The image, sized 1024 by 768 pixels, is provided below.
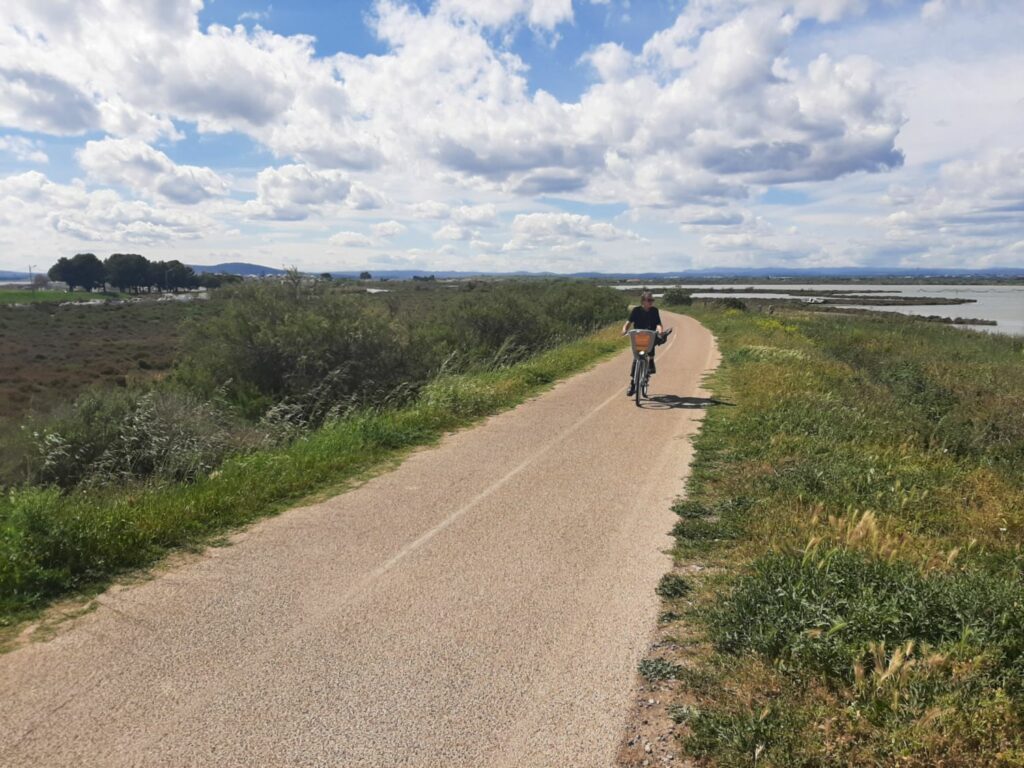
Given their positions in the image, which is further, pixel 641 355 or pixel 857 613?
pixel 641 355

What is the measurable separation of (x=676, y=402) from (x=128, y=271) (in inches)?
5331

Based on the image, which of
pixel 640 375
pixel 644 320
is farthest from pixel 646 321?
pixel 640 375

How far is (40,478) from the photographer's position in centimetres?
1064

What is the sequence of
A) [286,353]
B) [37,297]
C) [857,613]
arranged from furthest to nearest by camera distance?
1. [37,297]
2. [286,353]
3. [857,613]

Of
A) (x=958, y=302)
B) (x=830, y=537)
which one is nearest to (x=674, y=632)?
(x=830, y=537)

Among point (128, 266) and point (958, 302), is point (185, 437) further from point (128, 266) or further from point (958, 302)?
point (128, 266)

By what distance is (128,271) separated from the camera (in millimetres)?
123250

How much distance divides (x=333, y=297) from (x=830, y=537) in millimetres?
15336

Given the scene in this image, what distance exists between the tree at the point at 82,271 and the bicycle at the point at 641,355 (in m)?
141

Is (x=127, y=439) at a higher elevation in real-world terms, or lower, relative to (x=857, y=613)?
lower

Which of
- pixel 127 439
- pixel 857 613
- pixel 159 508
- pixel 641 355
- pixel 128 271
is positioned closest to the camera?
pixel 857 613

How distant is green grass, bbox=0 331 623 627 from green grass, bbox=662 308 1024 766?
4.00m

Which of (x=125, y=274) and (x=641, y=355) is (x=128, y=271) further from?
(x=641, y=355)

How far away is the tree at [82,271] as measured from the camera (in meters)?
126
